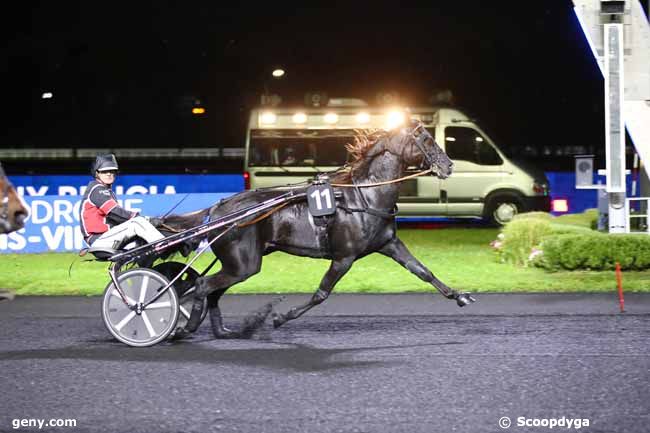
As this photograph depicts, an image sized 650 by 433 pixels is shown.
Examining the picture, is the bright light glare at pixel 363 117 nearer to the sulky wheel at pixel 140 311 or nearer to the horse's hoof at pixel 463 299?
the horse's hoof at pixel 463 299

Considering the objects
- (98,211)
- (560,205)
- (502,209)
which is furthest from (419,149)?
(560,205)

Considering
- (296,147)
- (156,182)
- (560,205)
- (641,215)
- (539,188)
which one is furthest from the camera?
(560,205)

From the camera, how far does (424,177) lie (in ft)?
70.8

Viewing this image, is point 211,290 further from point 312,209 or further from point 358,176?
point 358,176

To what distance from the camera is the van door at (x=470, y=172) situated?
21.5 metres

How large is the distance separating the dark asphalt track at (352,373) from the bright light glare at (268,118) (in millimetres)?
11589

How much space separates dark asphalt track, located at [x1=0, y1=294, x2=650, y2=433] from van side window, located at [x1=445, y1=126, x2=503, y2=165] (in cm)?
1096

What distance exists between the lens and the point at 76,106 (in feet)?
125

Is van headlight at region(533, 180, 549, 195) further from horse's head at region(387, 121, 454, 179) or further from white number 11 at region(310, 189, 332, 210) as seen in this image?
white number 11 at region(310, 189, 332, 210)

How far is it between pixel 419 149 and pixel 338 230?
3.54 ft

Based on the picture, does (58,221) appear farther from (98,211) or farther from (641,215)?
(641,215)

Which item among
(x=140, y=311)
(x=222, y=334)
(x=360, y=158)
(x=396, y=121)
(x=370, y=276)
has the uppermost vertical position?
(x=396, y=121)

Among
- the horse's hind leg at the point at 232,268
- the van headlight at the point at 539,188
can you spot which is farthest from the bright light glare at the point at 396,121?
the van headlight at the point at 539,188

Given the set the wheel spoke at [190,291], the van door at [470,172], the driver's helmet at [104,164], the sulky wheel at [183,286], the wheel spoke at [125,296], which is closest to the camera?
the wheel spoke at [125,296]
